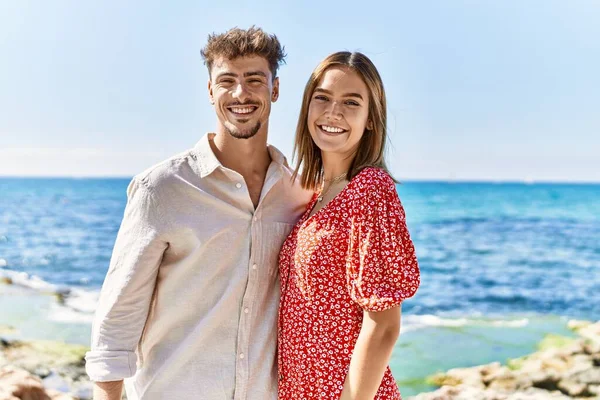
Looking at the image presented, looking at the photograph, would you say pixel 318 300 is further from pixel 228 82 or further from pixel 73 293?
pixel 73 293

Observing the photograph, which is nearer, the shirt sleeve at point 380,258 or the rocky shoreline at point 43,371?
the shirt sleeve at point 380,258

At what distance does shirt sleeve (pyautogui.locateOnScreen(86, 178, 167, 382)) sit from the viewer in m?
2.57

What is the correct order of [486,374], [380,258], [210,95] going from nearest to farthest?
[380,258] → [210,95] → [486,374]

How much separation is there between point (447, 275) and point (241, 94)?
53.1 ft

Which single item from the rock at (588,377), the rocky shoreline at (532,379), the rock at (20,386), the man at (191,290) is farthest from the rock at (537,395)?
the man at (191,290)

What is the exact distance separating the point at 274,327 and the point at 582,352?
7274mm

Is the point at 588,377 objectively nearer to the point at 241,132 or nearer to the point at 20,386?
the point at 20,386

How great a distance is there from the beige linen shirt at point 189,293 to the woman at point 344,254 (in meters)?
0.12

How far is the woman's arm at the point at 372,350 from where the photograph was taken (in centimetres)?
232

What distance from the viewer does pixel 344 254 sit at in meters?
2.45

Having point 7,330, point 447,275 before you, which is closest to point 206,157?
point 7,330

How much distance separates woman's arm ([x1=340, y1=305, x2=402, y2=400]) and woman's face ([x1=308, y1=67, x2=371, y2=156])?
73cm

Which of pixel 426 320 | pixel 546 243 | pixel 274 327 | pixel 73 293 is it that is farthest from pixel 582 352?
pixel 546 243

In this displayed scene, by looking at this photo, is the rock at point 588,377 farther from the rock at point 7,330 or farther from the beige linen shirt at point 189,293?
the rock at point 7,330
